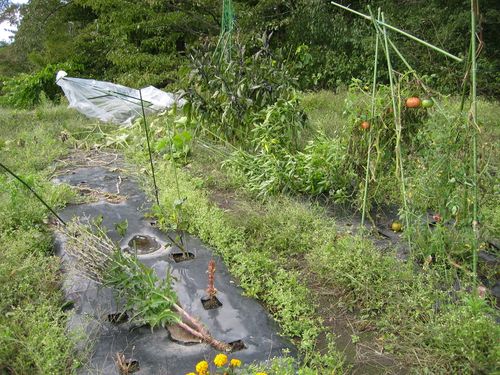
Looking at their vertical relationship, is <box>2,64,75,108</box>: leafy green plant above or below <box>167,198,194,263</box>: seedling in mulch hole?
below

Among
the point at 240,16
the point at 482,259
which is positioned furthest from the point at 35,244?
the point at 240,16

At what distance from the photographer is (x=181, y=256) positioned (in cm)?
282

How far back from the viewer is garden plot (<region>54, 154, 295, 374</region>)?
1980mm

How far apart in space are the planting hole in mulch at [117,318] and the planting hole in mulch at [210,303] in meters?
0.38

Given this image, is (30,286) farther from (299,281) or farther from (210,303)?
(299,281)

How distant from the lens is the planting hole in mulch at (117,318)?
2195 mm

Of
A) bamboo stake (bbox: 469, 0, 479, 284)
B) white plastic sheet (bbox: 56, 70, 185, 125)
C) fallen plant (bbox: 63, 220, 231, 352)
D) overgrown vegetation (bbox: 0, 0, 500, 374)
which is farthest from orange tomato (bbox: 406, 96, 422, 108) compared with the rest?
white plastic sheet (bbox: 56, 70, 185, 125)

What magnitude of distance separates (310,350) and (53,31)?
12564mm

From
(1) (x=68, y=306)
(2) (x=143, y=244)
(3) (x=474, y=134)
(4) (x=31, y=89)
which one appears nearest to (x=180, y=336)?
(1) (x=68, y=306)

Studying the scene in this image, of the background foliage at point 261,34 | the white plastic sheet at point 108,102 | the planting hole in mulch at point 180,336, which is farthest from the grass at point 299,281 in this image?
the background foliage at point 261,34

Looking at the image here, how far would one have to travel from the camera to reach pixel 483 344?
174 cm

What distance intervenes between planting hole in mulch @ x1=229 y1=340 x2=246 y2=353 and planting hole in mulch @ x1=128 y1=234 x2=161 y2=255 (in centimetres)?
102

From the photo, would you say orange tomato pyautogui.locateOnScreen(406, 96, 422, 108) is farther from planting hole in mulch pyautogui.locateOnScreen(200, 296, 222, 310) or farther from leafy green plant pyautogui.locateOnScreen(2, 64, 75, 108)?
leafy green plant pyautogui.locateOnScreen(2, 64, 75, 108)

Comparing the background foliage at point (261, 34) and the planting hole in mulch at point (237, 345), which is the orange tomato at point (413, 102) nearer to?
the planting hole in mulch at point (237, 345)
